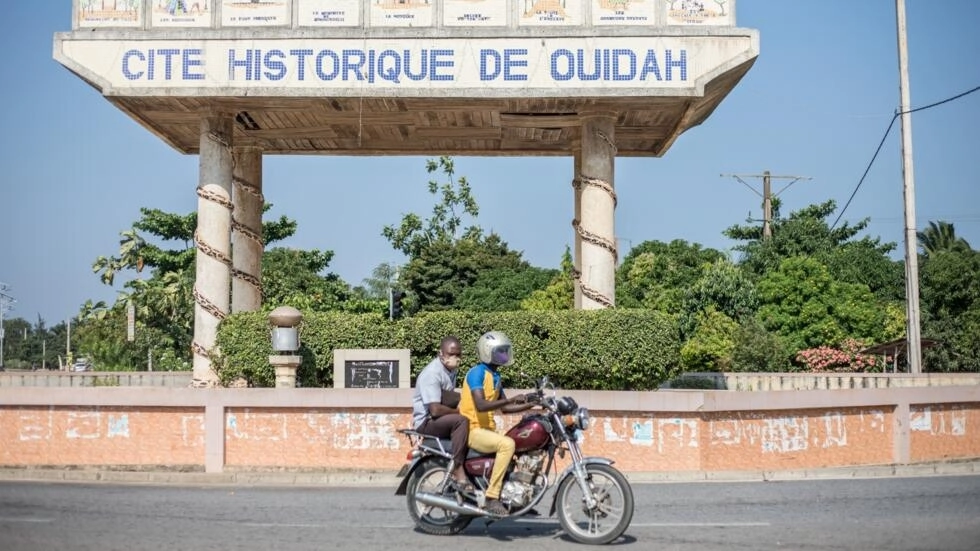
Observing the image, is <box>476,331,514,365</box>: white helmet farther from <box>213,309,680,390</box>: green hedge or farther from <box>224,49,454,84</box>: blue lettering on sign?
<box>224,49,454,84</box>: blue lettering on sign

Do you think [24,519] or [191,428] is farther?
[191,428]

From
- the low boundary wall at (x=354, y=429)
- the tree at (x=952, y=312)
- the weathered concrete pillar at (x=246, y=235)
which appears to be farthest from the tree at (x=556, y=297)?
the low boundary wall at (x=354, y=429)

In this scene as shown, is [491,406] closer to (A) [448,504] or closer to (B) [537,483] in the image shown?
(B) [537,483]

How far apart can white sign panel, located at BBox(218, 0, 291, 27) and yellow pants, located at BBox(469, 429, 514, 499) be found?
1157 centimetres

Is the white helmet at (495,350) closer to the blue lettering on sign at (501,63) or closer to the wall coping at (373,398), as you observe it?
the wall coping at (373,398)

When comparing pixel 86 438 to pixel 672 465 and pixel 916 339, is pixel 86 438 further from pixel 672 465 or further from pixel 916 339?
pixel 916 339

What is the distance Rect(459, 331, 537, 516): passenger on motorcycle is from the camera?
381 inches

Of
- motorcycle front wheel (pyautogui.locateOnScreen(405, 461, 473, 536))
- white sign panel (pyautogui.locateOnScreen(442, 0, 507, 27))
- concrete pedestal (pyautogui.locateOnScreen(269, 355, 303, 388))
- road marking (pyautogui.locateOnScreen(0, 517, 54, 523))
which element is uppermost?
white sign panel (pyautogui.locateOnScreen(442, 0, 507, 27))

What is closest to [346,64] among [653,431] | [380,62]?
[380,62]

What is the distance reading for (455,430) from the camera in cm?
988

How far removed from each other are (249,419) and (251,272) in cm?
634

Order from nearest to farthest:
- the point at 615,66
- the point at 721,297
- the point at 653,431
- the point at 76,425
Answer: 1. the point at 653,431
2. the point at 76,425
3. the point at 615,66
4. the point at 721,297

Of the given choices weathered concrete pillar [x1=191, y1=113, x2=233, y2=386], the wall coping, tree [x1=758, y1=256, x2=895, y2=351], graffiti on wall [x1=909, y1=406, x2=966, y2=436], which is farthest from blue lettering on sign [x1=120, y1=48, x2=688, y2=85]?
tree [x1=758, y1=256, x2=895, y2=351]

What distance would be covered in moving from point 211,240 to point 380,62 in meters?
4.35
